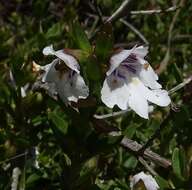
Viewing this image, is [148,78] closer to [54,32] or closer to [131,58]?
[131,58]

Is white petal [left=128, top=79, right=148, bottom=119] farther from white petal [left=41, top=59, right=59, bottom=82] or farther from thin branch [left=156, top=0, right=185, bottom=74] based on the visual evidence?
thin branch [left=156, top=0, right=185, bottom=74]

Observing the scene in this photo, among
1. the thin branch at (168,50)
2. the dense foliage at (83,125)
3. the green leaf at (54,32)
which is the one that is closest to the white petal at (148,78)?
the dense foliage at (83,125)

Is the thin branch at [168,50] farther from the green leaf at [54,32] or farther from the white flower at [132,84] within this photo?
the white flower at [132,84]

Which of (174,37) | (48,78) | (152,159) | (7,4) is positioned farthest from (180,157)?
(7,4)

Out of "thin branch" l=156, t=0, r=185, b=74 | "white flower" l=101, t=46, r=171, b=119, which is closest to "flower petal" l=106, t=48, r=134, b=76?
"white flower" l=101, t=46, r=171, b=119

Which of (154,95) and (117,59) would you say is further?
(154,95)

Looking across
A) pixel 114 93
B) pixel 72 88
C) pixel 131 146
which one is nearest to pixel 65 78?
pixel 72 88
